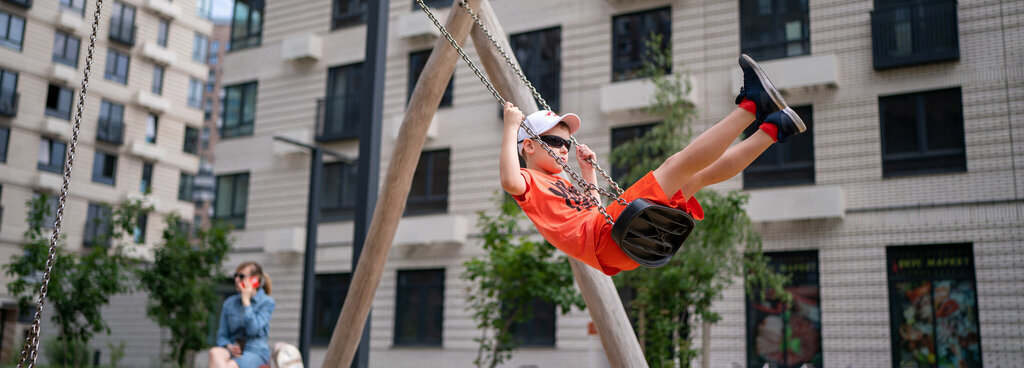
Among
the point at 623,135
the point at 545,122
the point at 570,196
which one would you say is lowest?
the point at 570,196

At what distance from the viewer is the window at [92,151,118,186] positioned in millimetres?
36906

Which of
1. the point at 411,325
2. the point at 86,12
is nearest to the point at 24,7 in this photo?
the point at 86,12

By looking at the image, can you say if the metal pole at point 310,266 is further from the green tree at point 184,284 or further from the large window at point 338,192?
the large window at point 338,192

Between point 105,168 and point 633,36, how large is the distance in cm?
2715

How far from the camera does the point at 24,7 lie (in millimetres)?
32750

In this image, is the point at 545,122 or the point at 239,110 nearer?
the point at 545,122

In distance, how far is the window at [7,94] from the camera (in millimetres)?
32281

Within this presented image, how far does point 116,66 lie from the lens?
37.6 meters

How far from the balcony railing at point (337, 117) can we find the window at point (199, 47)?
22.9 metres

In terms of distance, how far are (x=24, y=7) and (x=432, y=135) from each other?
812 inches

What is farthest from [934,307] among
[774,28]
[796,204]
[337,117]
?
[337,117]

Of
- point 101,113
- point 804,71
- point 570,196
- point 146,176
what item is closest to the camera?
point 570,196

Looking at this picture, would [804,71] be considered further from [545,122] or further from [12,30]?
[12,30]

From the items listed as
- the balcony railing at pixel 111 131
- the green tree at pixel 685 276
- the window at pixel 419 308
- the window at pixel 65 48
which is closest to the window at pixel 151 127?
the balcony railing at pixel 111 131
